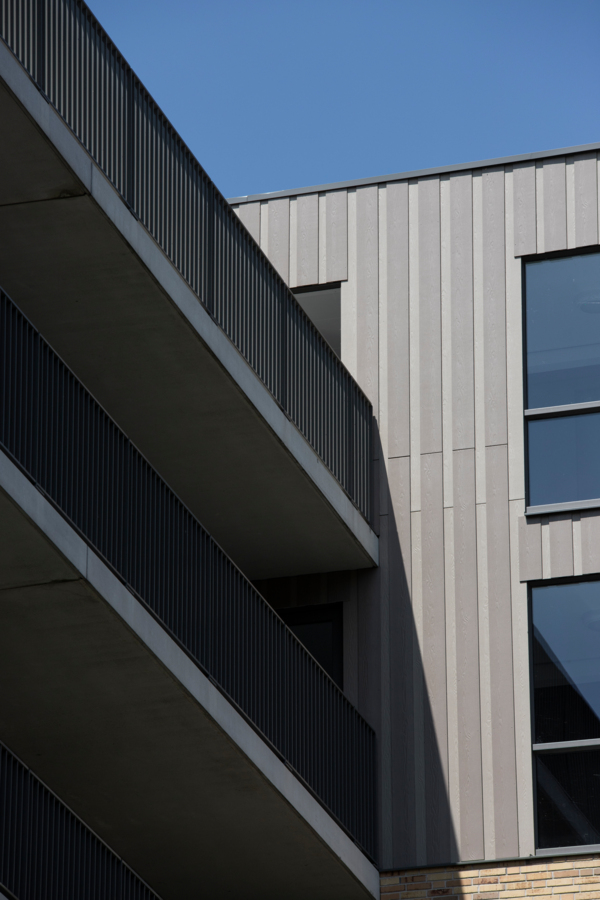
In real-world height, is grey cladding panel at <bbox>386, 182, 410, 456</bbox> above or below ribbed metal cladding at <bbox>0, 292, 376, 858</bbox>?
above

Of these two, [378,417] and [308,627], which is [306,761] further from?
[378,417]

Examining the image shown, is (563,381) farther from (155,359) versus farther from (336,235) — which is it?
(155,359)

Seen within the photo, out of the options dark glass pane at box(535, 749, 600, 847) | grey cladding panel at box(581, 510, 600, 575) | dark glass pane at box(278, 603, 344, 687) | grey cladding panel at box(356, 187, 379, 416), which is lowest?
dark glass pane at box(535, 749, 600, 847)

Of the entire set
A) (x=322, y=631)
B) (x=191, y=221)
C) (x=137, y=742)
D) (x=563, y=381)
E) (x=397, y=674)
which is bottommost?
(x=137, y=742)

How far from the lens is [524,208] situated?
18.6 meters

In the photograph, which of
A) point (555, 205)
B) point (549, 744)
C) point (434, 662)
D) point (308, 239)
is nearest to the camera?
point (549, 744)

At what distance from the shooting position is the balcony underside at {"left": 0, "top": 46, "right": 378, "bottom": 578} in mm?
12523

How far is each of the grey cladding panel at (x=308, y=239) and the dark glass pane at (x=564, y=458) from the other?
3.62 meters

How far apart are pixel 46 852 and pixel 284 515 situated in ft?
20.0

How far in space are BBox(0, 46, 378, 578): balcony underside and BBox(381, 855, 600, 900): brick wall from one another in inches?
142

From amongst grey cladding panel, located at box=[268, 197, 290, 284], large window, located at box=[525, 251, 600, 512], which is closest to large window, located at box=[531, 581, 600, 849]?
large window, located at box=[525, 251, 600, 512]

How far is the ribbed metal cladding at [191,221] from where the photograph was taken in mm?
12516

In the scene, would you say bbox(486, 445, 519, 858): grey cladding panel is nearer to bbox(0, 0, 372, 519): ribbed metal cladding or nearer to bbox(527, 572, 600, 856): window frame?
bbox(527, 572, 600, 856): window frame

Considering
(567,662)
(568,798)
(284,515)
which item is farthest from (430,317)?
(568,798)
